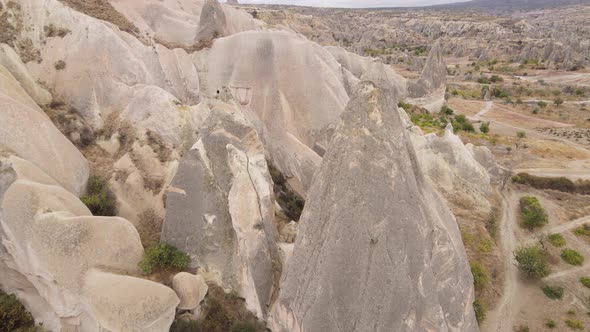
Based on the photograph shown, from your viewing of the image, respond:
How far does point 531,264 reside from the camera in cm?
1900

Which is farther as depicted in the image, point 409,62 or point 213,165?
point 409,62

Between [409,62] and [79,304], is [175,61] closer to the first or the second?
[79,304]

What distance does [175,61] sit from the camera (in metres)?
24.0

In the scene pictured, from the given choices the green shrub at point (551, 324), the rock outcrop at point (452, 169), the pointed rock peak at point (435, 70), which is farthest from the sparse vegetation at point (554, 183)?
the pointed rock peak at point (435, 70)

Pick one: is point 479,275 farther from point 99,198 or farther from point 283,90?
point 99,198

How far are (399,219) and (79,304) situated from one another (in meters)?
10.4

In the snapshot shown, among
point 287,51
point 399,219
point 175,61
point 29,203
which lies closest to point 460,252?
point 399,219

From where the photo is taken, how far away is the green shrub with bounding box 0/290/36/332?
38.2 feet

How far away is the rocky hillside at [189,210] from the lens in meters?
10.1

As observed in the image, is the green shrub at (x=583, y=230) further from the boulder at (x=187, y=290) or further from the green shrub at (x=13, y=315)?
the green shrub at (x=13, y=315)

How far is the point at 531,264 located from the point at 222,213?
670 inches

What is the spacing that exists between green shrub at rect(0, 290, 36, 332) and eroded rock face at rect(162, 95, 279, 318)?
5.26 metres

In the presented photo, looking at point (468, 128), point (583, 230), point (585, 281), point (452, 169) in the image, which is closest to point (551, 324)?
point (585, 281)

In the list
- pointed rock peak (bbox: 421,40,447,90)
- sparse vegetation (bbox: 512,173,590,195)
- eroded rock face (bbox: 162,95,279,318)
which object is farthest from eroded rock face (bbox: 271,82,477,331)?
pointed rock peak (bbox: 421,40,447,90)
